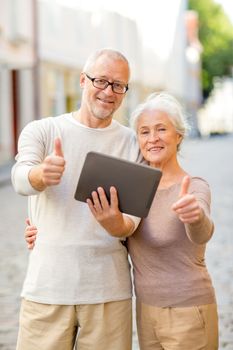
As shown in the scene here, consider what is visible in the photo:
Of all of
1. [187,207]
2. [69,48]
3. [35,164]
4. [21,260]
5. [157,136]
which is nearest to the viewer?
[187,207]

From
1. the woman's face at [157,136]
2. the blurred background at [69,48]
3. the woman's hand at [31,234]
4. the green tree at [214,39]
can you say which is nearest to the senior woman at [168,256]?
the woman's face at [157,136]

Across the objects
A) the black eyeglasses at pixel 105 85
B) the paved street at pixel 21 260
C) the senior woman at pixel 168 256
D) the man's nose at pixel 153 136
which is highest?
the black eyeglasses at pixel 105 85

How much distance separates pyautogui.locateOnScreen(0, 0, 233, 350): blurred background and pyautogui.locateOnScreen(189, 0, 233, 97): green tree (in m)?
0.15

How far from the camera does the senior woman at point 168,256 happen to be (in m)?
3.01

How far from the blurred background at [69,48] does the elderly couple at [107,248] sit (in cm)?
659

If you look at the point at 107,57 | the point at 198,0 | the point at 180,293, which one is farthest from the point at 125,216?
the point at 198,0

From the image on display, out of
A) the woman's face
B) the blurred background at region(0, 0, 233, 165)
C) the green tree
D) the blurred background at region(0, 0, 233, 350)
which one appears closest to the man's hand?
the woman's face

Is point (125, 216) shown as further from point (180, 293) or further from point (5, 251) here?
point (5, 251)

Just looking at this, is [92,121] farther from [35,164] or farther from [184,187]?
[184,187]

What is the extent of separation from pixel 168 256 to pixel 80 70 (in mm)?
28693

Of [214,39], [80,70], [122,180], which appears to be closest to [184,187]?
[122,180]

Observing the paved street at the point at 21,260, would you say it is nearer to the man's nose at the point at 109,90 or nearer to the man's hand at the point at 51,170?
the man's nose at the point at 109,90

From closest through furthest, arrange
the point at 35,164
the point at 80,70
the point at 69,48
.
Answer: the point at 35,164 < the point at 69,48 < the point at 80,70

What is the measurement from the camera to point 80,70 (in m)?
31.4
